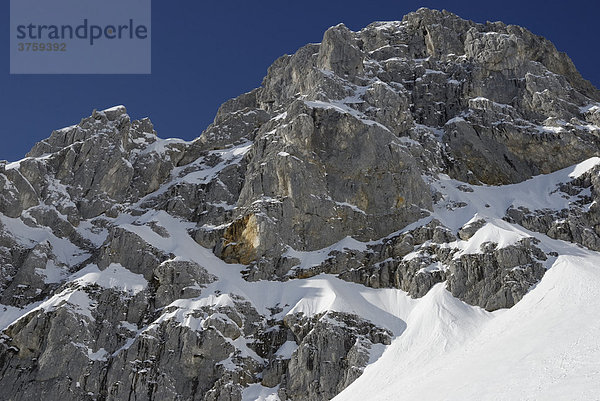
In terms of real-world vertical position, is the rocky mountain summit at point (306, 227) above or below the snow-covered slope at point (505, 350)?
above

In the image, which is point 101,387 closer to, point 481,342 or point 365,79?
point 481,342

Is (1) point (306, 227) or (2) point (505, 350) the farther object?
(1) point (306, 227)

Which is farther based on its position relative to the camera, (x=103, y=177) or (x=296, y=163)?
(x=103, y=177)

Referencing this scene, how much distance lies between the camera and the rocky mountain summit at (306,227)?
6612cm

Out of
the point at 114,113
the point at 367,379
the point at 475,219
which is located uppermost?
the point at 114,113

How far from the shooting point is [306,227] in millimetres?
83562

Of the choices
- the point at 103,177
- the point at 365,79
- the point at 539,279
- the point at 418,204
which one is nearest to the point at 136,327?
the point at 103,177

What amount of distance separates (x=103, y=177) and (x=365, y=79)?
49.0 metres

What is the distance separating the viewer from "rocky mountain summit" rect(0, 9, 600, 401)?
217 ft

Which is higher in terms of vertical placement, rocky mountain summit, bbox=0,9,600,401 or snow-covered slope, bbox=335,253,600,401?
rocky mountain summit, bbox=0,9,600,401

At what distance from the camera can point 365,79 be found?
111 m

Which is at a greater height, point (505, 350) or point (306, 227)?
point (306, 227)

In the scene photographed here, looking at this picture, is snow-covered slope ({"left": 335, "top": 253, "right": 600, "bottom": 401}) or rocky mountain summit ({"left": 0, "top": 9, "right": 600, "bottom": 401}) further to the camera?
rocky mountain summit ({"left": 0, "top": 9, "right": 600, "bottom": 401})

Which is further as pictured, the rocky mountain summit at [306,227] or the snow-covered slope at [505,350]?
the rocky mountain summit at [306,227]
